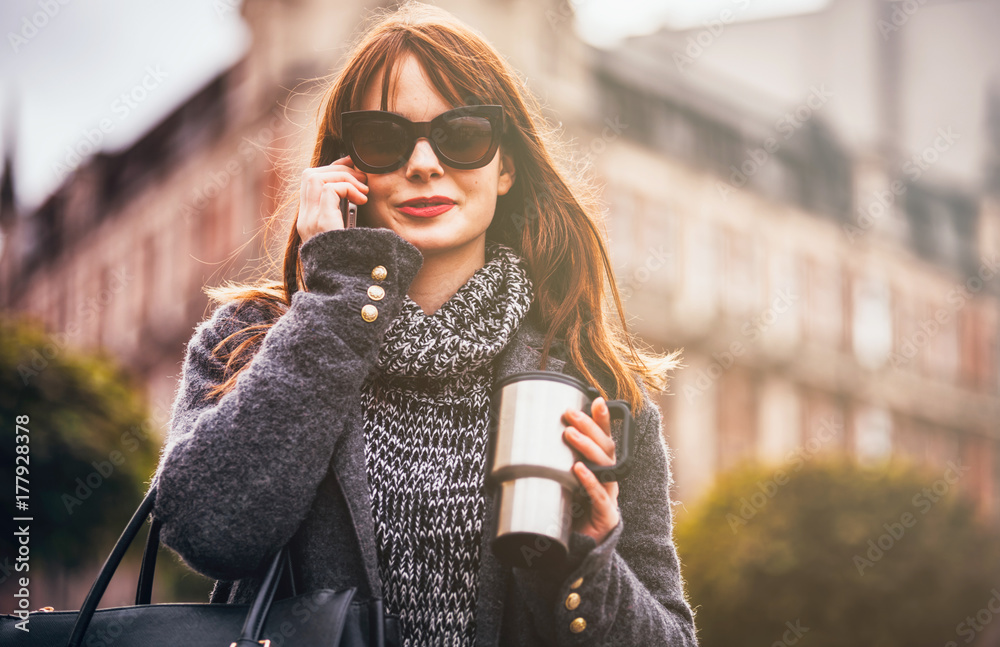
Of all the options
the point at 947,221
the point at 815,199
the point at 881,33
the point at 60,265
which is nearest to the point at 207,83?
the point at 60,265

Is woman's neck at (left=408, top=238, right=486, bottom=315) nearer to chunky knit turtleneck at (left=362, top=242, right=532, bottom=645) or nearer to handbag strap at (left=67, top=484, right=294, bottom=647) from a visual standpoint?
chunky knit turtleneck at (left=362, top=242, right=532, bottom=645)

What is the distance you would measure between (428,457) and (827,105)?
34207 millimetres

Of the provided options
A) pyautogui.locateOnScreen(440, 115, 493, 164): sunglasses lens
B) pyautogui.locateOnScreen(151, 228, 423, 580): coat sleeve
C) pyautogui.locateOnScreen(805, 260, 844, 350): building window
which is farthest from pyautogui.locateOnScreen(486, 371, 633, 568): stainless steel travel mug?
pyautogui.locateOnScreen(805, 260, 844, 350): building window

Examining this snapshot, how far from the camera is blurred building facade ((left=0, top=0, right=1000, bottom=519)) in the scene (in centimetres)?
2350

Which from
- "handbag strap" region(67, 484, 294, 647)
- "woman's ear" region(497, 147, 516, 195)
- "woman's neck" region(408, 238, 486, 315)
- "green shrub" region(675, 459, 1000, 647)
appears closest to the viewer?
"handbag strap" region(67, 484, 294, 647)

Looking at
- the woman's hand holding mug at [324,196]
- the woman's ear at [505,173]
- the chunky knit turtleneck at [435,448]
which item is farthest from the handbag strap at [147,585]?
the woman's ear at [505,173]

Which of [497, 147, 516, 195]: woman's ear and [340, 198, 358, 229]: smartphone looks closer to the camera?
[340, 198, 358, 229]: smartphone

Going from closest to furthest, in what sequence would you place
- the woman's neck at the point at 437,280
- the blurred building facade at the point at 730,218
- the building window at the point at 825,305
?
the woman's neck at the point at 437,280 < the blurred building facade at the point at 730,218 < the building window at the point at 825,305

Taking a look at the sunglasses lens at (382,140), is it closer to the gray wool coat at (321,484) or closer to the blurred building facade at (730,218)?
the gray wool coat at (321,484)

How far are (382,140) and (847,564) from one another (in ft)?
43.2

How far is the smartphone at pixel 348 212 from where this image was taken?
89.0 inches

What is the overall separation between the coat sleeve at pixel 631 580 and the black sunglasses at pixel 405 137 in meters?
0.72

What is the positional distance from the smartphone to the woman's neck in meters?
0.24

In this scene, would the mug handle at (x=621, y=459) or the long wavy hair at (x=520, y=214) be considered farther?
the long wavy hair at (x=520, y=214)
